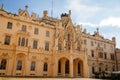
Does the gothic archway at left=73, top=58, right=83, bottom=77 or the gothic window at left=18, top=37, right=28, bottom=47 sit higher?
the gothic window at left=18, top=37, right=28, bottom=47

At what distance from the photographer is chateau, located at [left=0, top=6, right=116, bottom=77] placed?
3134cm

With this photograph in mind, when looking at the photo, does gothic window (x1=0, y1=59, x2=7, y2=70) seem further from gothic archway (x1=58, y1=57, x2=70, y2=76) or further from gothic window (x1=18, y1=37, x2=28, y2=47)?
gothic archway (x1=58, y1=57, x2=70, y2=76)

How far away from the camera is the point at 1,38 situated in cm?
3062

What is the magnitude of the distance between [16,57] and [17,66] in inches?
80.3

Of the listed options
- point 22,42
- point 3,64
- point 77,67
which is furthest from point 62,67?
point 3,64

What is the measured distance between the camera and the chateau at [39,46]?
103 feet

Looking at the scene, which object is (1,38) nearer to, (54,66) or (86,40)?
(54,66)

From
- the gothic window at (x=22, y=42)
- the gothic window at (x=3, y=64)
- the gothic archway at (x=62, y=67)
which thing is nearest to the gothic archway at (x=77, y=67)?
the gothic archway at (x=62, y=67)

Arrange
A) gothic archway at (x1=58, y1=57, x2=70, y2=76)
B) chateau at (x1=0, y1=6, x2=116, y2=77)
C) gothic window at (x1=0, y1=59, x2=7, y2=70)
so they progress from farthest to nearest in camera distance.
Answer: gothic archway at (x1=58, y1=57, x2=70, y2=76) → chateau at (x1=0, y1=6, x2=116, y2=77) → gothic window at (x1=0, y1=59, x2=7, y2=70)

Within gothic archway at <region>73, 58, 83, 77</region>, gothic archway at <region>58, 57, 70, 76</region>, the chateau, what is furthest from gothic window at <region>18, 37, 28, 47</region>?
gothic archway at <region>73, 58, 83, 77</region>

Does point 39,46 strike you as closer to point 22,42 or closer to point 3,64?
point 22,42

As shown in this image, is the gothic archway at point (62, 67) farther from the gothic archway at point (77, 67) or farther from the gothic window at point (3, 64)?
the gothic window at point (3, 64)

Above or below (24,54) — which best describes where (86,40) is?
above

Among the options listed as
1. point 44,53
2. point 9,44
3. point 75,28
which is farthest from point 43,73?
point 75,28
